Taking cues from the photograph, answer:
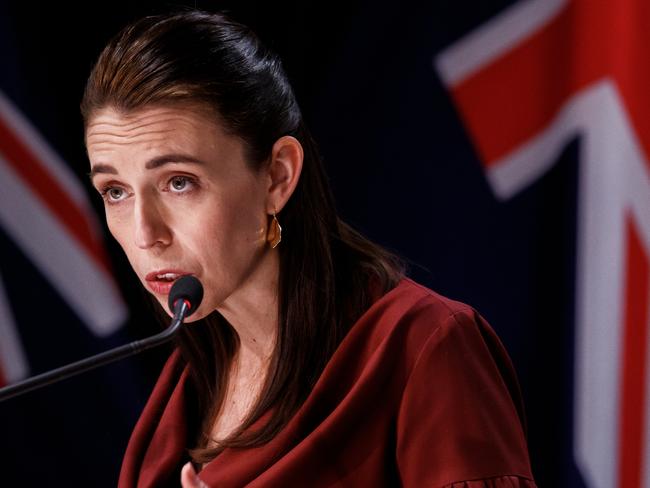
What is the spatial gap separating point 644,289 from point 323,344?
905 mm

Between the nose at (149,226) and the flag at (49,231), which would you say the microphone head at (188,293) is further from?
the flag at (49,231)

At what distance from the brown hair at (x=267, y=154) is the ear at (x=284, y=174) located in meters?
0.02

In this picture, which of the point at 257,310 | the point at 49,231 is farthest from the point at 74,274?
the point at 257,310

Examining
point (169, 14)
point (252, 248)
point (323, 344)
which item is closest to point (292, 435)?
point (323, 344)

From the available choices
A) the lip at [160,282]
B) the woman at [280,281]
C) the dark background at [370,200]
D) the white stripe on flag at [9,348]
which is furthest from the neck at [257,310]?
the white stripe on flag at [9,348]

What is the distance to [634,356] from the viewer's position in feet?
6.64

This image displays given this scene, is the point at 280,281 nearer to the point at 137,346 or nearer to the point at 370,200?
the point at 137,346

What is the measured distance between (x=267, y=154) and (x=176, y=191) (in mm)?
149

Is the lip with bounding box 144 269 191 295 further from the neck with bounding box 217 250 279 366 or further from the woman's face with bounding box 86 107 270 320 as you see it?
the neck with bounding box 217 250 279 366

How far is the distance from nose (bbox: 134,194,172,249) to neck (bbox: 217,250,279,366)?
0.16 m

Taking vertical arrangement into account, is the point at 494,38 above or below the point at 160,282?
above

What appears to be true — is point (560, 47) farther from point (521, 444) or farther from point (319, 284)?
point (521, 444)

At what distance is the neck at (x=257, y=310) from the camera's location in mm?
1466

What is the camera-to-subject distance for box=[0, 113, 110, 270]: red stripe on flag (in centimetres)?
222
